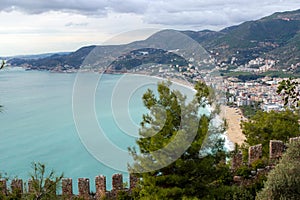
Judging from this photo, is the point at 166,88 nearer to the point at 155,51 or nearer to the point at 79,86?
the point at 155,51

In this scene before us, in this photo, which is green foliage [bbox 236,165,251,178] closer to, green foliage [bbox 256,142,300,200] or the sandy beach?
green foliage [bbox 256,142,300,200]

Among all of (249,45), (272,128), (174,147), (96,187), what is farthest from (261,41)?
(174,147)

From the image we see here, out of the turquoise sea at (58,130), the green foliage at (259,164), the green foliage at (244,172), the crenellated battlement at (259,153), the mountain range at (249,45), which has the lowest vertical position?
the turquoise sea at (58,130)

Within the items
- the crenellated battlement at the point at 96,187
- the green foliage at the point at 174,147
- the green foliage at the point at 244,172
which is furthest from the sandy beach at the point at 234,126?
the green foliage at the point at 174,147

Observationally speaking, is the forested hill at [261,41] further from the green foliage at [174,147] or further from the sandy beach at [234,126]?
the green foliage at [174,147]

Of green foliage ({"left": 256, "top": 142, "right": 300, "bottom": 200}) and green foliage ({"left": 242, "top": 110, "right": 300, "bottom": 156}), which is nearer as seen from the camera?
green foliage ({"left": 256, "top": 142, "right": 300, "bottom": 200})

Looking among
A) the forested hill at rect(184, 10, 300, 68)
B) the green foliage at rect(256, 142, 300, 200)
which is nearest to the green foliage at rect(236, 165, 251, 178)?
the green foliage at rect(256, 142, 300, 200)
